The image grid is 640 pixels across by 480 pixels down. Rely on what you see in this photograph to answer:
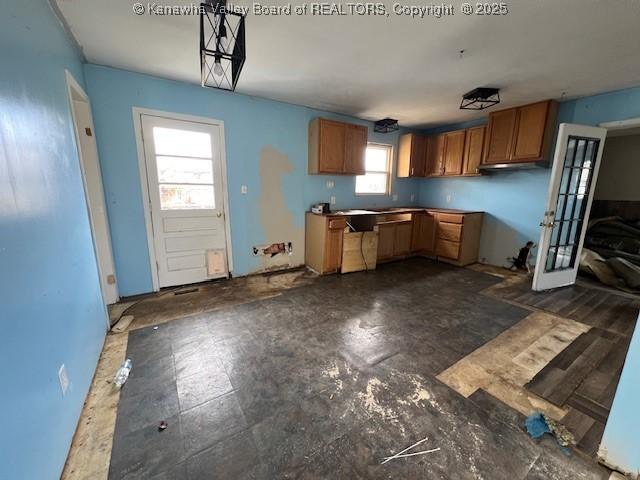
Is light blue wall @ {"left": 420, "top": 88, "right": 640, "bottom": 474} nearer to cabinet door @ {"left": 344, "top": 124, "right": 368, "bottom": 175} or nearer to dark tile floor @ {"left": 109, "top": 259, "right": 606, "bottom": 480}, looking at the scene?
cabinet door @ {"left": 344, "top": 124, "right": 368, "bottom": 175}

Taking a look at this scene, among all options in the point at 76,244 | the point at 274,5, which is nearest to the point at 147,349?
the point at 76,244

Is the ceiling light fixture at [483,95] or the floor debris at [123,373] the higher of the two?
the ceiling light fixture at [483,95]

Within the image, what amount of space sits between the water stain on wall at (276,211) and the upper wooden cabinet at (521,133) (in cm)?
310

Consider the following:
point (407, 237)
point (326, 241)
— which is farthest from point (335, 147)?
point (407, 237)

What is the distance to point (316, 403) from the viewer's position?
62.2 inches

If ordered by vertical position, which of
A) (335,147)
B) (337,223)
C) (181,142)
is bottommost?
(337,223)

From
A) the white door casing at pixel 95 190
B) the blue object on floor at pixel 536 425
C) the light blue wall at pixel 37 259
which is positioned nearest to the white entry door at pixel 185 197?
the white door casing at pixel 95 190

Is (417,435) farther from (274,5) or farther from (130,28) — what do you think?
(130,28)

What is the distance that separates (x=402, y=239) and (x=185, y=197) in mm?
3534

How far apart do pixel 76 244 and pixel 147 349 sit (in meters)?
0.96

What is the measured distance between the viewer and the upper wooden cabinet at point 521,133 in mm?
3424

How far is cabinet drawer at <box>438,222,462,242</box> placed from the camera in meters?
4.29

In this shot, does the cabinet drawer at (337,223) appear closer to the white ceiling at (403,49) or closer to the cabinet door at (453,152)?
the white ceiling at (403,49)

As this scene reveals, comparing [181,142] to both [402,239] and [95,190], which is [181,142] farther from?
[402,239]
